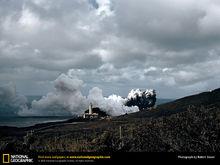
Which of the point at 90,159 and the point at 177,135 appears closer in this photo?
the point at 90,159

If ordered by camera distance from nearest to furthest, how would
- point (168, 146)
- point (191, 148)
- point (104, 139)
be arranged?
point (191, 148) → point (168, 146) → point (104, 139)

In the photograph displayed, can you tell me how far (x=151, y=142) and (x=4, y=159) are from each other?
10107cm

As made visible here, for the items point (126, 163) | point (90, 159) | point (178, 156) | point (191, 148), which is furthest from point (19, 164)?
point (191, 148)

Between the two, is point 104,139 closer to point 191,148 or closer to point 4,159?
point 191,148

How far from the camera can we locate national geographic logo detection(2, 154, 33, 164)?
27.1m

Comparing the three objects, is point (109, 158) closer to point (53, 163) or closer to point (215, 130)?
point (53, 163)

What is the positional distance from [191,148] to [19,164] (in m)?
70.8

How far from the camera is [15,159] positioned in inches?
1068

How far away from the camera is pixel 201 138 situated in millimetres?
92938

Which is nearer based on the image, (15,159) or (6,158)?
(15,159)

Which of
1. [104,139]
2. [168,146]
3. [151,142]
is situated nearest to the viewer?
[168,146]

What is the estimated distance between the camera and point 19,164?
89.9 ft

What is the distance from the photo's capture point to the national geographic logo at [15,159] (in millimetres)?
27141

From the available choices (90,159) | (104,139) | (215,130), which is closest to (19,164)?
(90,159)
